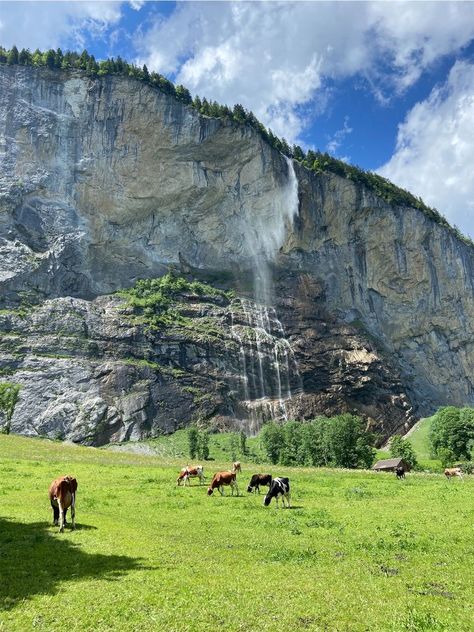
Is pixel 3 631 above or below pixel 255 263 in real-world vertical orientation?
below

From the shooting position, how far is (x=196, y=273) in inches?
5778

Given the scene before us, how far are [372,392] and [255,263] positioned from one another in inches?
1908

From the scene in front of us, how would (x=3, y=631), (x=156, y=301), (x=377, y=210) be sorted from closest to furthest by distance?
(x=3, y=631) → (x=156, y=301) → (x=377, y=210)

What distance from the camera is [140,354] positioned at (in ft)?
404

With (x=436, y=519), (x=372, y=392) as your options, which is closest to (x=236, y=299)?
(x=372, y=392)

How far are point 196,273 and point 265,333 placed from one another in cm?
2682

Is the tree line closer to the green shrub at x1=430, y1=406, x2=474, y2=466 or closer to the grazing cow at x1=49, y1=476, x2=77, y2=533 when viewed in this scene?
the green shrub at x1=430, y1=406, x2=474, y2=466

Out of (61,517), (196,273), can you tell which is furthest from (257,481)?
(196,273)

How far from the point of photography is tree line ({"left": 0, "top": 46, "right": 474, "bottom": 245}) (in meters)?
143

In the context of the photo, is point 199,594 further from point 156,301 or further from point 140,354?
point 156,301

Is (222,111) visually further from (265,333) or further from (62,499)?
(62,499)

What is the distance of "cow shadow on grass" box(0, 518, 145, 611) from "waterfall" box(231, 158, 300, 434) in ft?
348

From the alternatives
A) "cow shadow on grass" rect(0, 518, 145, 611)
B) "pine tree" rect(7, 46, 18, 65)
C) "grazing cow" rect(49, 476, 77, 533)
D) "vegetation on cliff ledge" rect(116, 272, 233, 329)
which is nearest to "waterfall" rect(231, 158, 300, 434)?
"vegetation on cliff ledge" rect(116, 272, 233, 329)

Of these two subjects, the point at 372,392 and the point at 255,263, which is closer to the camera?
the point at 372,392
